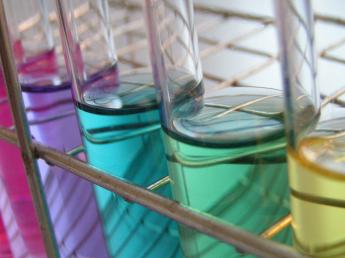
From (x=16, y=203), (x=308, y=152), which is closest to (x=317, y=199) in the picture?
(x=308, y=152)

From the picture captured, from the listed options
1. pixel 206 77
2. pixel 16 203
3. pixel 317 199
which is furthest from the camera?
pixel 206 77

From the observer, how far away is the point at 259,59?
414 mm

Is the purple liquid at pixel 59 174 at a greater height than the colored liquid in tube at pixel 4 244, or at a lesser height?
greater

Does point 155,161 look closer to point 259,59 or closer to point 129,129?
point 129,129

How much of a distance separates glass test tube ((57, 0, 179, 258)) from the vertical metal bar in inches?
0.7

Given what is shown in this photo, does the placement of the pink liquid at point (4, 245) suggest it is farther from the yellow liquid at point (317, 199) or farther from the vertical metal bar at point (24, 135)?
the yellow liquid at point (317, 199)

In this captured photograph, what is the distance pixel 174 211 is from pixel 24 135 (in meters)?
0.06

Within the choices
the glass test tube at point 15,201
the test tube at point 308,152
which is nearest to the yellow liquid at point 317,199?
the test tube at point 308,152

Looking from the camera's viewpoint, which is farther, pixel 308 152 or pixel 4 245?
pixel 4 245

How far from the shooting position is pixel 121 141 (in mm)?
207

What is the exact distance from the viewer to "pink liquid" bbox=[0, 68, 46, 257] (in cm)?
25

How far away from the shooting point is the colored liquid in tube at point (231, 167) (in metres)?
0.17

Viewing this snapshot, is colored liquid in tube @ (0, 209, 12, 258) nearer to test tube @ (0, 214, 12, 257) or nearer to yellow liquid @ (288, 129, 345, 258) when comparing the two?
test tube @ (0, 214, 12, 257)

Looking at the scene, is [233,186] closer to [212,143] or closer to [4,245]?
[212,143]
